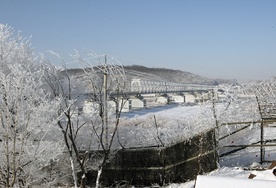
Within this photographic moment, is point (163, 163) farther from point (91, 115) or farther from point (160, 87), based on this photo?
point (160, 87)

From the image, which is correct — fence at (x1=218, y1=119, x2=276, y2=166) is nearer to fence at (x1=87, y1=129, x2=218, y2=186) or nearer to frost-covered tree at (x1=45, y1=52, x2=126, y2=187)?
fence at (x1=87, y1=129, x2=218, y2=186)

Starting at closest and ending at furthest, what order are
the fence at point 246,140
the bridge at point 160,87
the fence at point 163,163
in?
1. the fence at point 246,140
2. the fence at point 163,163
3. the bridge at point 160,87

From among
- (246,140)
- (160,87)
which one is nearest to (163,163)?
(246,140)

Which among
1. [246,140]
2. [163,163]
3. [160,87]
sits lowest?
[163,163]

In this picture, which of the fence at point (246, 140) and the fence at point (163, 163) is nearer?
the fence at point (246, 140)

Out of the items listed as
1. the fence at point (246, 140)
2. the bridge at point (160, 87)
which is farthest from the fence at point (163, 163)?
the bridge at point (160, 87)

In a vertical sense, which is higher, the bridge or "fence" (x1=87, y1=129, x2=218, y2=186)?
the bridge

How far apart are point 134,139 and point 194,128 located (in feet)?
35.6

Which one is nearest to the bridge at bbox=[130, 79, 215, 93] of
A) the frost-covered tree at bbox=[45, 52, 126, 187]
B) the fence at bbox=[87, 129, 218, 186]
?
the frost-covered tree at bbox=[45, 52, 126, 187]

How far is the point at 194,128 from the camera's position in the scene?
11414 millimetres

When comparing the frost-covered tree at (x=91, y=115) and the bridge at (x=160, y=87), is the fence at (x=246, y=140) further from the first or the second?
the bridge at (x=160, y=87)

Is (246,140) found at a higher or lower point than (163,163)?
higher

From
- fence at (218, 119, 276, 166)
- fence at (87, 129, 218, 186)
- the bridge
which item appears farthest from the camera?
the bridge

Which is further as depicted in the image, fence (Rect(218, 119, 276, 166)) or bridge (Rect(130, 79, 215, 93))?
bridge (Rect(130, 79, 215, 93))
